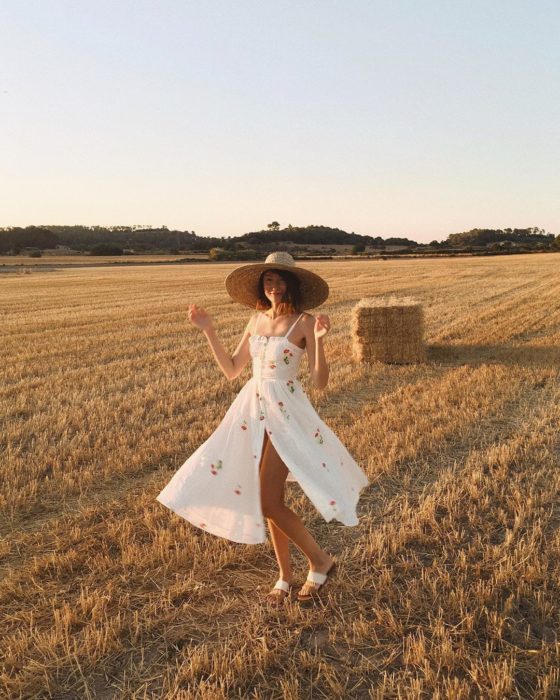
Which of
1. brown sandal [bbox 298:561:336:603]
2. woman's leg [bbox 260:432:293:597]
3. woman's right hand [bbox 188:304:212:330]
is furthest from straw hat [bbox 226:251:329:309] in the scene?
brown sandal [bbox 298:561:336:603]

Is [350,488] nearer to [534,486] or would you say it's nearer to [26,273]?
[534,486]

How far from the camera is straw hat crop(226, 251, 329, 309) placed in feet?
12.3

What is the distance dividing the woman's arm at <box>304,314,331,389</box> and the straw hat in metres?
0.32

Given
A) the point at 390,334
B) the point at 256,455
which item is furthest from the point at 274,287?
the point at 390,334

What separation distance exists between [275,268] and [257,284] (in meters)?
0.38

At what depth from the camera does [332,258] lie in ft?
226

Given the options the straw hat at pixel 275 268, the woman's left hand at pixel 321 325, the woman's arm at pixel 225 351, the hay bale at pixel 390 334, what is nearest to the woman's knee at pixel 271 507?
the woman's arm at pixel 225 351

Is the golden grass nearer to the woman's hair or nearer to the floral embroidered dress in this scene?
the floral embroidered dress

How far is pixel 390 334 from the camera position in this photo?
1052 centimetres

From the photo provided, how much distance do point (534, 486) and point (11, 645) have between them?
4.09 metres

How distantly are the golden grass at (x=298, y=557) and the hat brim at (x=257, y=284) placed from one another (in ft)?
5.66

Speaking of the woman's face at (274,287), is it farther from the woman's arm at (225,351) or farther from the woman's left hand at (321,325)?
the woman's left hand at (321,325)

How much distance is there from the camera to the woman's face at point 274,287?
374 centimetres

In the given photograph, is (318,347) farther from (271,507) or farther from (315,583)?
(315,583)
